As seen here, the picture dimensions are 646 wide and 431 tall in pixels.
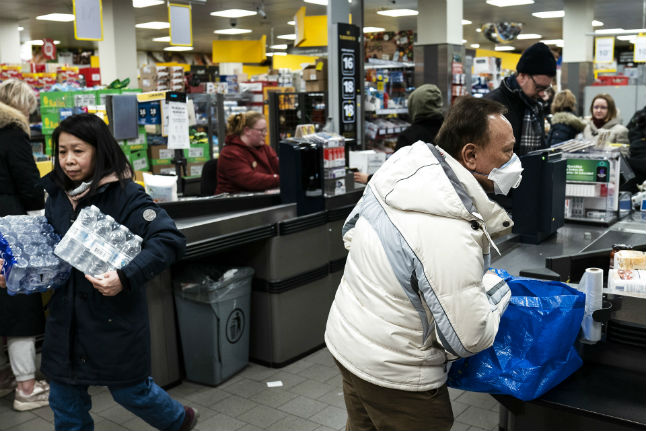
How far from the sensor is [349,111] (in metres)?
6.34

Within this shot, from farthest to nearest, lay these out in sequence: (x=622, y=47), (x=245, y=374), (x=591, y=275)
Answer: (x=622, y=47) < (x=245, y=374) < (x=591, y=275)

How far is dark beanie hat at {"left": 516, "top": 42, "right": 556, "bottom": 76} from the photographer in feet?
11.4

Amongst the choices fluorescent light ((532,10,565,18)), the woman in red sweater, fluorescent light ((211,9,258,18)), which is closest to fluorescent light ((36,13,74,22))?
fluorescent light ((211,9,258,18))

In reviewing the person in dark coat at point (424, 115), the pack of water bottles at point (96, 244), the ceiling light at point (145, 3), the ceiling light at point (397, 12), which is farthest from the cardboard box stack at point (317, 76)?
the ceiling light at point (397, 12)

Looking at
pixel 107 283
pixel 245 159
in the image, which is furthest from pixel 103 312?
pixel 245 159

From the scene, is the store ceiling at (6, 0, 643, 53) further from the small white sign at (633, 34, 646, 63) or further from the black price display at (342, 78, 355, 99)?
the black price display at (342, 78, 355, 99)

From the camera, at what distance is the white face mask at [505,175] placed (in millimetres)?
1796

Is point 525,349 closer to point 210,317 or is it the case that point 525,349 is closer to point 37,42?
point 210,317

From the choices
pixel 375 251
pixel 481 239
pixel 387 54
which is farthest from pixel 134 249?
pixel 387 54

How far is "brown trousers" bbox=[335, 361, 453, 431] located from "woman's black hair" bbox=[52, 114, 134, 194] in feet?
3.88

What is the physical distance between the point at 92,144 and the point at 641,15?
52.3 feet

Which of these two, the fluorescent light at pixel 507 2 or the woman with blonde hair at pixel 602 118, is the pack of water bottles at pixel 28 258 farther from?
the fluorescent light at pixel 507 2

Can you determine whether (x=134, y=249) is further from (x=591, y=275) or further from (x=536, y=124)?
(x=536, y=124)

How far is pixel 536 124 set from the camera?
357 cm
